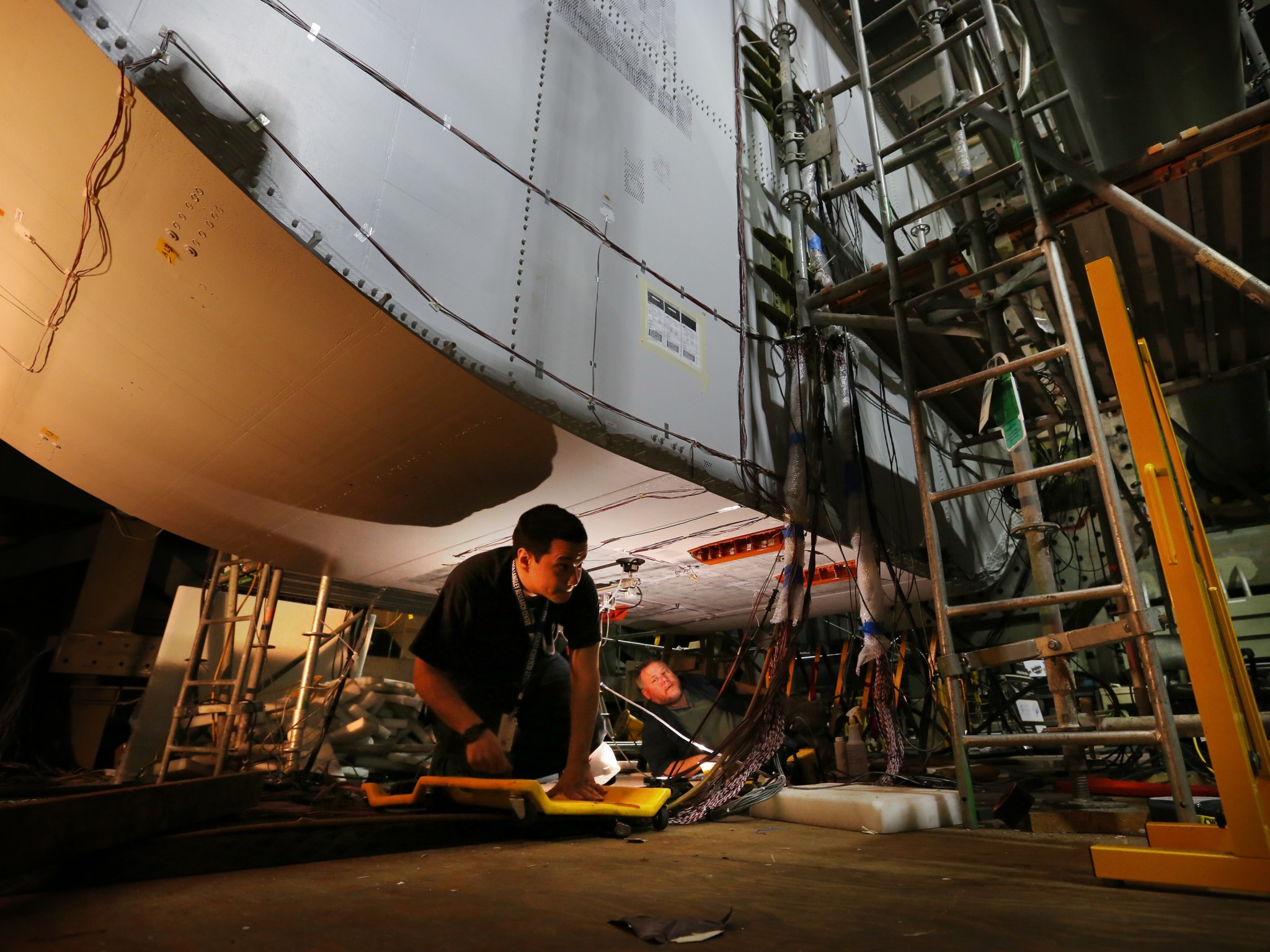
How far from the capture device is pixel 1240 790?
145 cm

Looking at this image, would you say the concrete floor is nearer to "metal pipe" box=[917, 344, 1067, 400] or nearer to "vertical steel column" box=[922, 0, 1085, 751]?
"vertical steel column" box=[922, 0, 1085, 751]

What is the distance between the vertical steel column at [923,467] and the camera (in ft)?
9.80

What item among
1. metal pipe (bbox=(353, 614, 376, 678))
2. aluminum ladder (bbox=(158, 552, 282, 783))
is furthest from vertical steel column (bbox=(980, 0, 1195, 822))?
metal pipe (bbox=(353, 614, 376, 678))

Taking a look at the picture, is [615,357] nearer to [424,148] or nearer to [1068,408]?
[424,148]

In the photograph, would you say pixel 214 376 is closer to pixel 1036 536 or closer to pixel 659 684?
pixel 659 684

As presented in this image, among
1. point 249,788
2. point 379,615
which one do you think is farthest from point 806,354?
point 379,615

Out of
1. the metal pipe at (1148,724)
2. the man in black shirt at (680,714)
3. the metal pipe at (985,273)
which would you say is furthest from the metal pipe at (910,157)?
the man in black shirt at (680,714)

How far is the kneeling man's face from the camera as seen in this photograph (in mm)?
5031

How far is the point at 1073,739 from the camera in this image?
2762mm

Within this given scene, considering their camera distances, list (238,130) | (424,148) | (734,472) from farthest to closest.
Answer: (734,472) → (424,148) → (238,130)

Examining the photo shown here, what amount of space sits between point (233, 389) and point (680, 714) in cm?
380

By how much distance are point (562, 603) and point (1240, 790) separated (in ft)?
7.18

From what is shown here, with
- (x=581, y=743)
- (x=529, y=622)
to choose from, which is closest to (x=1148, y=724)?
(x=581, y=743)

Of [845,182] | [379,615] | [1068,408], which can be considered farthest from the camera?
[379,615]
